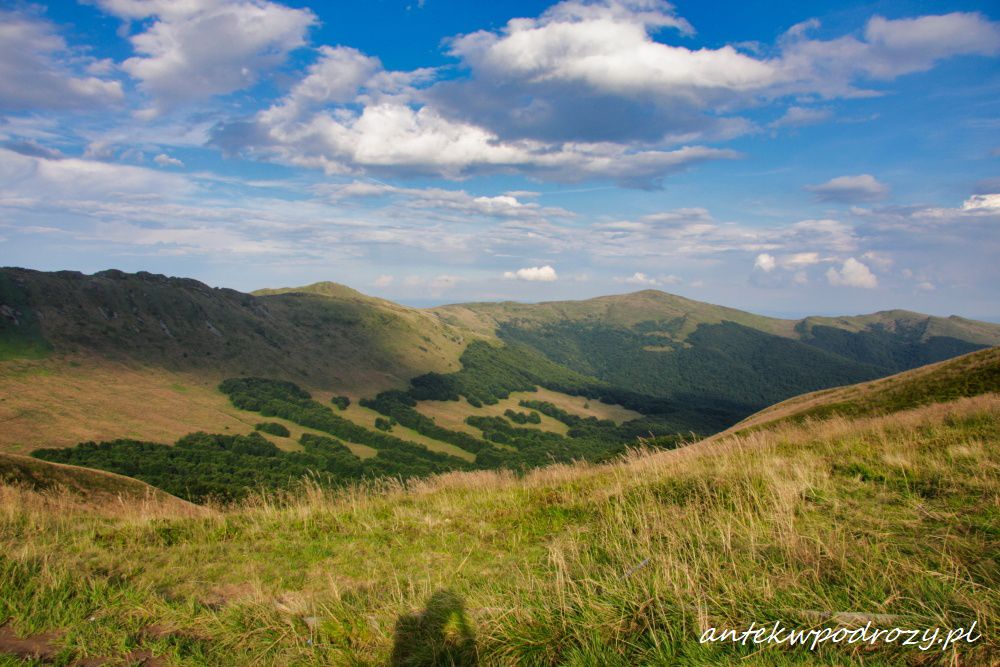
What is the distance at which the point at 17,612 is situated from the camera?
5238 millimetres

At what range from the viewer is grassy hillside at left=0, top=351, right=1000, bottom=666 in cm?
402

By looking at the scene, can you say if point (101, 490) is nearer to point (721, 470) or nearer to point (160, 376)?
point (721, 470)

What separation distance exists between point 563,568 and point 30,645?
18.3 ft

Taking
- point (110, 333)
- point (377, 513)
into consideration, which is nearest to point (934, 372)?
point (377, 513)

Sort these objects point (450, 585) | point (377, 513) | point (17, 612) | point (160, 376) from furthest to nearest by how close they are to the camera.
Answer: point (160, 376) → point (377, 513) → point (450, 585) → point (17, 612)

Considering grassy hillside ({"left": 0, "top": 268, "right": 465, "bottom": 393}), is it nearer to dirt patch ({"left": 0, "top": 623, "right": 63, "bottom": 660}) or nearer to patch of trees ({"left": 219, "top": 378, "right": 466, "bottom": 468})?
patch of trees ({"left": 219, "top": 378, "right": 466, "bottom": 468})

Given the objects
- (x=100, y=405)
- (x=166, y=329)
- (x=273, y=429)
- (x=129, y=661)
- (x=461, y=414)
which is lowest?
(x=461, y=414)

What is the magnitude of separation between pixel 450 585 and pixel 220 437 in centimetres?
12000

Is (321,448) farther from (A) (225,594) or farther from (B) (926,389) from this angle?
(A) (225,594)

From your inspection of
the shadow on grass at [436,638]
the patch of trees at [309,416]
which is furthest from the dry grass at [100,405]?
the shadow on grass at [436,638]

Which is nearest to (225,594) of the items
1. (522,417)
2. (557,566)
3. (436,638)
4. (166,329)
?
(436,638)

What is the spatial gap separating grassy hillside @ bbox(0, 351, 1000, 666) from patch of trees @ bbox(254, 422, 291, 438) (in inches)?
4832

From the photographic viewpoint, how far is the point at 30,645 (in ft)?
15.7

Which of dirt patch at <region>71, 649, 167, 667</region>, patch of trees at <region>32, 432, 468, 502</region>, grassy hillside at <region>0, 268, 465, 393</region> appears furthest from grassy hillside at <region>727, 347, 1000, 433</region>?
grassy hillside at <region>0, 268, 465, 393</region>
